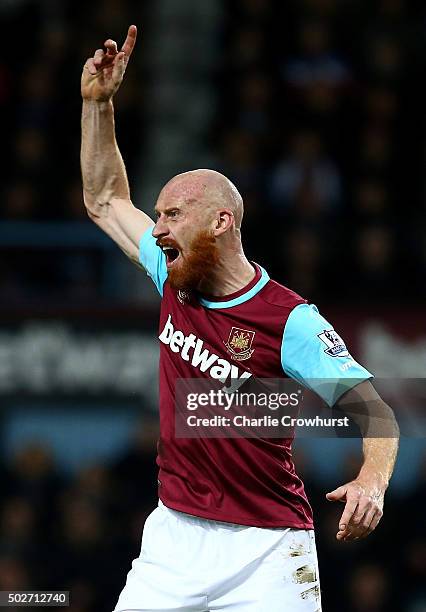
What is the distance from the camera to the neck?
192 inches

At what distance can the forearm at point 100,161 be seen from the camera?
5.59m

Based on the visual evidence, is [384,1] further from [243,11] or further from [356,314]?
[356,314]

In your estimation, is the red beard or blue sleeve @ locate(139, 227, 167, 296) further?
blue sleeve @ locate(139, 227, 167, 296)

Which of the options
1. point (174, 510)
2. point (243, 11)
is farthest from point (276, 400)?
point (243, 11)

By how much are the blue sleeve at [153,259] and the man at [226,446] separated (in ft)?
0.70

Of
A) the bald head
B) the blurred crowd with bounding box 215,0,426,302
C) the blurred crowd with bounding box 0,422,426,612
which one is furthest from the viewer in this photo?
the blurred crowd with bounding box 215,0,426,302

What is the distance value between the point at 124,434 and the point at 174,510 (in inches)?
183

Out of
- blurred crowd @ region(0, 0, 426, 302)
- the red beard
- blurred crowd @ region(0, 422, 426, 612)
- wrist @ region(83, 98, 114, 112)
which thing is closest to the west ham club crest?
the red beard

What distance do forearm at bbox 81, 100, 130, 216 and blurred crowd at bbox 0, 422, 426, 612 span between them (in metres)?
3.40

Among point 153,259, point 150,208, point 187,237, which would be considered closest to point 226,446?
point 187,237

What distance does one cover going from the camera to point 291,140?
1034 cm

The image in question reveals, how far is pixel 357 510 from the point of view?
4.17m

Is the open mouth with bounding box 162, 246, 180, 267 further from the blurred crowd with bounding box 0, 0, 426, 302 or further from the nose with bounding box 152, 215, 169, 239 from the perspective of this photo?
the blurred crowd with bounding box 0, 0, 426, 302

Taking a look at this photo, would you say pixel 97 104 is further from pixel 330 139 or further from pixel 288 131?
pixel 288 131
